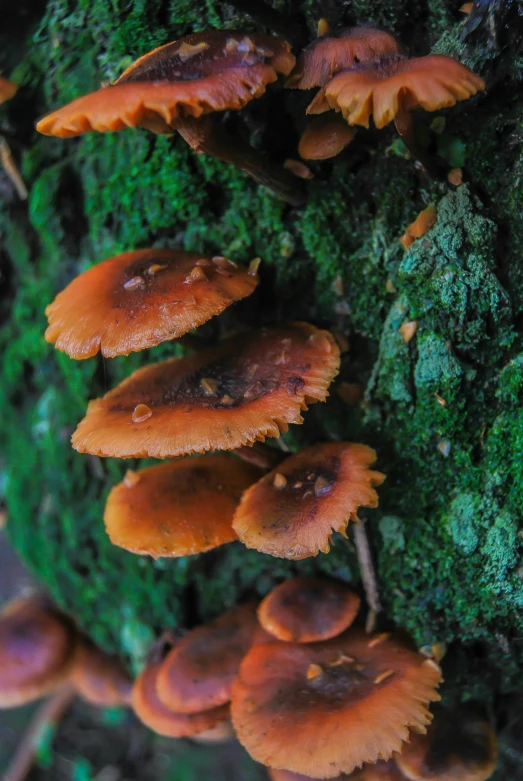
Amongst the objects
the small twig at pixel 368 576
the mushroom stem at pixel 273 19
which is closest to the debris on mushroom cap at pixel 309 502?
the small twig at pixel 368 576

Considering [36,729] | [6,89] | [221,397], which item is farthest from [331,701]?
[36,729]

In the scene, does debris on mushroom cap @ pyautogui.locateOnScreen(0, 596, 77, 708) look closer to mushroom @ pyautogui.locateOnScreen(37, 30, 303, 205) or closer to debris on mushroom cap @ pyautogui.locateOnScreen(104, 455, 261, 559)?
debris on mushroom cap @ pyautogui.locateOnScreen(104, 455, 261, 559)

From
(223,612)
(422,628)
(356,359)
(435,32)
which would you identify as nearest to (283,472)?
(356,359)

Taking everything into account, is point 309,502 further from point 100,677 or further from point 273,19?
point 100,677

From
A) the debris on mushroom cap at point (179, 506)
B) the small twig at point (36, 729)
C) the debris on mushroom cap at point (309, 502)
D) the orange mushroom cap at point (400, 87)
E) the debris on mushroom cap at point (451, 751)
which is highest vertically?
the orange mushroom cap at point (400, 87)

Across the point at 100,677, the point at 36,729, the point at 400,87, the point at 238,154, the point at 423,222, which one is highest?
the point at 400,87

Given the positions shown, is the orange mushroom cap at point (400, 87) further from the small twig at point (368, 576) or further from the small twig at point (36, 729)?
the small twig at point (36, 729)

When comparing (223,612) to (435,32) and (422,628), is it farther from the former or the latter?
→ (435,32)
